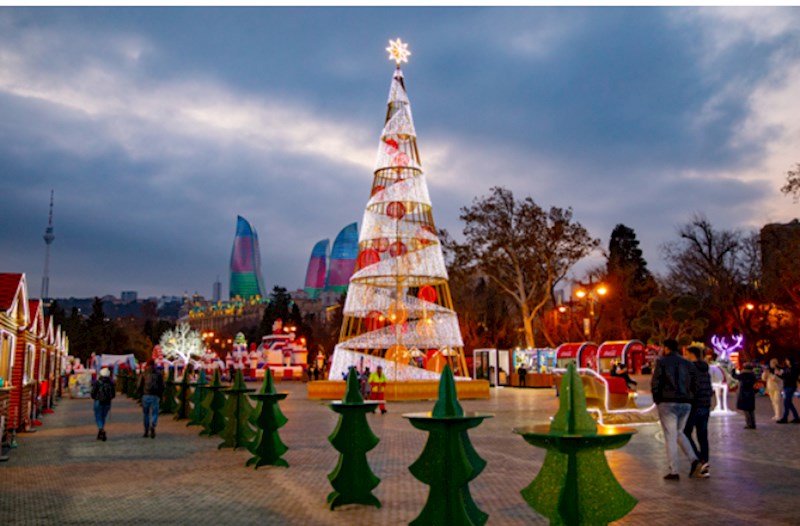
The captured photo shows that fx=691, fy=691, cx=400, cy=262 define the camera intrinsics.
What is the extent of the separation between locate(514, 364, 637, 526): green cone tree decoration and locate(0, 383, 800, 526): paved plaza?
211 cm

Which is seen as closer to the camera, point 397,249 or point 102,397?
point 102,397

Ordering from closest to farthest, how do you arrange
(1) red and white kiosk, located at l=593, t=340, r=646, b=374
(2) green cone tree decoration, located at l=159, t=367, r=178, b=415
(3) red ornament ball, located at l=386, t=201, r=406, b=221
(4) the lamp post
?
(2) green cone tree decoration, located at l=159, t=367, r=178, b=415 → (3) red ornament ball, located at l=386, t=201, r=406, b=221 → (4) the lamp post → (1) red and white kiosk, located at l=593, t=340, r=646, b=374

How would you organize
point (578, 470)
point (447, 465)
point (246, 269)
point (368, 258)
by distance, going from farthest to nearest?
point (246, 269) < point (368, 258) < point (447, 465) < point (578, 470)

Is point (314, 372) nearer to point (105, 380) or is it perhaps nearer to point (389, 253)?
point (389, 253)

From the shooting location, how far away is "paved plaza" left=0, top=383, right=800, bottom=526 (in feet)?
21.1

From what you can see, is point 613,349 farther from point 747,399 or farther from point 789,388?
point 747,399

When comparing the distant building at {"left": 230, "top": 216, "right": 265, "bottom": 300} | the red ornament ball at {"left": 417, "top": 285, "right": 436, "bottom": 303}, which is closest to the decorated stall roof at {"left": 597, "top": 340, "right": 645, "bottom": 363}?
the red ornament ball at {"left": 417, "top": 285, "right": 436, "bottom": 303}

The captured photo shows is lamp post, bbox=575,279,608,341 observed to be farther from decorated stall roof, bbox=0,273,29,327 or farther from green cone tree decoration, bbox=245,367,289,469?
decorated stall roof, bbox=0,273,29,327

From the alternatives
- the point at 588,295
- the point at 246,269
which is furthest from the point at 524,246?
the point at 246,269

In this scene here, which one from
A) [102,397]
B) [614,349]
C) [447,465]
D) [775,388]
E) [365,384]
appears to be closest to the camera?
[447,465]

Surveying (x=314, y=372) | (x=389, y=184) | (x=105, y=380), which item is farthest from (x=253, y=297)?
(x=105, y=380)

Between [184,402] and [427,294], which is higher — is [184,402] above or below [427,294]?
below

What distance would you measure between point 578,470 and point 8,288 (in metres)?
12.5

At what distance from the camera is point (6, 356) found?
43.5 ft
